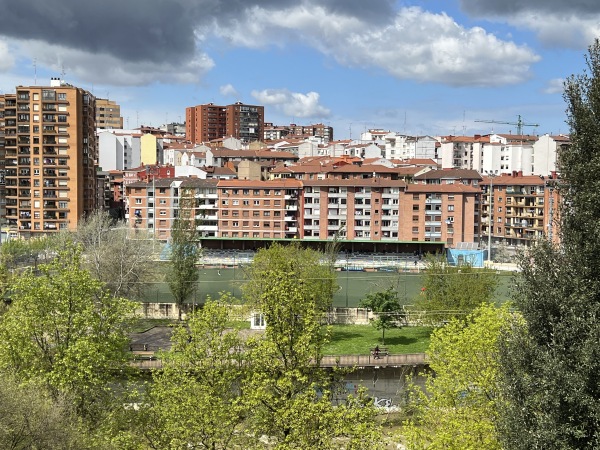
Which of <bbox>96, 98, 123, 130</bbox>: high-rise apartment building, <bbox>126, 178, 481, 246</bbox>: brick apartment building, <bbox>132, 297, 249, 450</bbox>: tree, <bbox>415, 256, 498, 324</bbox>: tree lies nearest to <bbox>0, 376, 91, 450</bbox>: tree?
<bbox>132, 297, 249, 450</bbox>: tree

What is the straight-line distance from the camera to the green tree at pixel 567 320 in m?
6.67

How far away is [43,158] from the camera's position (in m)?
46.7

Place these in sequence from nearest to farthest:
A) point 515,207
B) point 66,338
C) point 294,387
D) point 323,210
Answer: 1. point 294,387
2. point 66,338
3. point 323,210
4. point 515,207

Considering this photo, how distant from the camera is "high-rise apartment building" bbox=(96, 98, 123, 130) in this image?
352 feet

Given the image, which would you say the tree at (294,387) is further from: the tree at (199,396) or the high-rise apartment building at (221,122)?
the high-rise apartment building at (221,122)

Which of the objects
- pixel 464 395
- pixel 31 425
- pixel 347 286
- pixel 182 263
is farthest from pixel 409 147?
pixel 31 425

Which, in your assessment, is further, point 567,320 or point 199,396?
point 199,396

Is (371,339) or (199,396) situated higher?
(199,396)

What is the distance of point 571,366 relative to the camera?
681cm

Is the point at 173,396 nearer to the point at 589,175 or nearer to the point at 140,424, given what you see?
the point at 140,424

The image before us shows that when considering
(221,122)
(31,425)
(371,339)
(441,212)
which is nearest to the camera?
(31,425)

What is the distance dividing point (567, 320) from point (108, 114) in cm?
10776

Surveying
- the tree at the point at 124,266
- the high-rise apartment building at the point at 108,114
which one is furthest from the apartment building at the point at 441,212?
the high-rise apartment building at the point at 108,114

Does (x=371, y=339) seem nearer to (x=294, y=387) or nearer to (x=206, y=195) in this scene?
(x=294, y=387)
